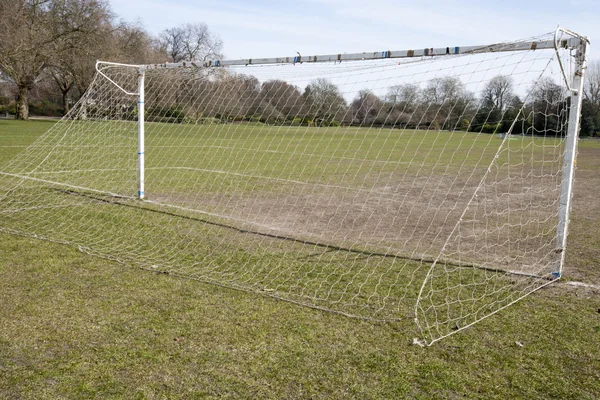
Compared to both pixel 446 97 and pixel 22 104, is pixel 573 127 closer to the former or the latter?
pixel 446 97

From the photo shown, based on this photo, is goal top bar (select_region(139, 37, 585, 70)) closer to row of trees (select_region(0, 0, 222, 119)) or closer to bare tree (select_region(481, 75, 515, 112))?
bare tree (select_region(481, 75, 515, 112))

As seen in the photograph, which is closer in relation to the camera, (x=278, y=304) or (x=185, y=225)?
(x=278, y=304)

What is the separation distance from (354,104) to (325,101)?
0.58 m

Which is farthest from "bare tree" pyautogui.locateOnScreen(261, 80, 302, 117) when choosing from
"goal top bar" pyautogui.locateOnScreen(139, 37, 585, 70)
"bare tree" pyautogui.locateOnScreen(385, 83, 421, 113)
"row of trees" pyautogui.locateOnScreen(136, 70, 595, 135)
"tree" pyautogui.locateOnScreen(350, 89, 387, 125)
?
"bare tree" pyautogui.locateOnScreen(385, 83, 421, 113)

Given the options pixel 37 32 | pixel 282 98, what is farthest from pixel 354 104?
pixel 37 32

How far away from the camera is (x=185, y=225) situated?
7035 mm

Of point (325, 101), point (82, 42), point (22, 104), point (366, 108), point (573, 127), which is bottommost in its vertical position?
point (573, 127)

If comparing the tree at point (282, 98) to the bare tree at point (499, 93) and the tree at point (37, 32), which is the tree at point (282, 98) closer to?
the bare tree at point (499, 93)

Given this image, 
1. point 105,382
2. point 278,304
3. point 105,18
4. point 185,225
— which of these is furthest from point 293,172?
point 105,18

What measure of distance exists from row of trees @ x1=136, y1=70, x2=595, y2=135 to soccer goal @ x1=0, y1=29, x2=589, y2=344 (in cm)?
4

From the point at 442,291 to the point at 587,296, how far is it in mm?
1254

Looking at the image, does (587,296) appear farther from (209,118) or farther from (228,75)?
(209,118)

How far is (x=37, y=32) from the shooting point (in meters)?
32.8

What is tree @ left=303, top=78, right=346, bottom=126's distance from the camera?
25.8 feet
